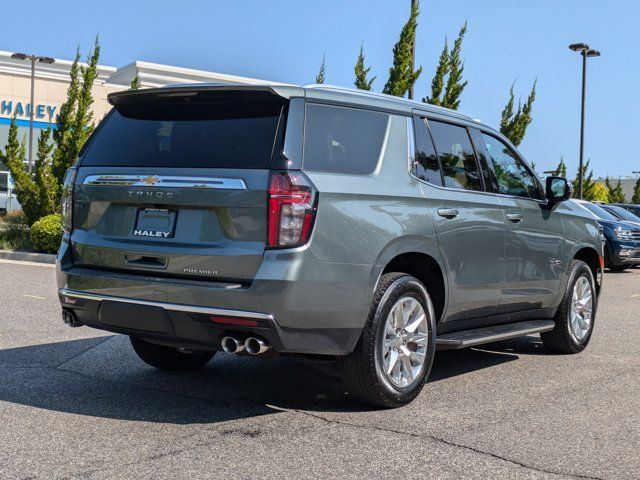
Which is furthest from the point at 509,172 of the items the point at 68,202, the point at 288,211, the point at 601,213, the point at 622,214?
the point at 622,214

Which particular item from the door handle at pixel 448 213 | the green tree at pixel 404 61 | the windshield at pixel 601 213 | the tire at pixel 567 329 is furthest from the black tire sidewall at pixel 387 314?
the green tree at pixel 404 61

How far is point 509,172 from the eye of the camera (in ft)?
23.3

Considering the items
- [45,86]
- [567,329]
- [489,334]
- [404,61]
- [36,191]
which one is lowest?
[567,329]

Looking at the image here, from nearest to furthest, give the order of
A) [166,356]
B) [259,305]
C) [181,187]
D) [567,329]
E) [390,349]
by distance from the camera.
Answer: [259,305], [181,187], [390,349], [166,356], [567,329]

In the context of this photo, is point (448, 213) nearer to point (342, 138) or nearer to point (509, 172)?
point (342, 138)

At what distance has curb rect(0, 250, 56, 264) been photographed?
18.1 metres

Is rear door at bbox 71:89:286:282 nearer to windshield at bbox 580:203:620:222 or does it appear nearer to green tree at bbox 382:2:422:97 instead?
windshield at bbox 580:203:620:222

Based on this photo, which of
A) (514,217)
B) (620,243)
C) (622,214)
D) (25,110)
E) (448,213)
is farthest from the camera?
(25,110)

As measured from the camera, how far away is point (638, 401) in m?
5.94

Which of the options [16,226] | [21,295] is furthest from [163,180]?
[16,226]

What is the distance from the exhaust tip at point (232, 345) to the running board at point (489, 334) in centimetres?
160

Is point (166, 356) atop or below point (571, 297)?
below

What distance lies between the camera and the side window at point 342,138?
5027 mm

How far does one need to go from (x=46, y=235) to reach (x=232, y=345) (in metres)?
15.0
